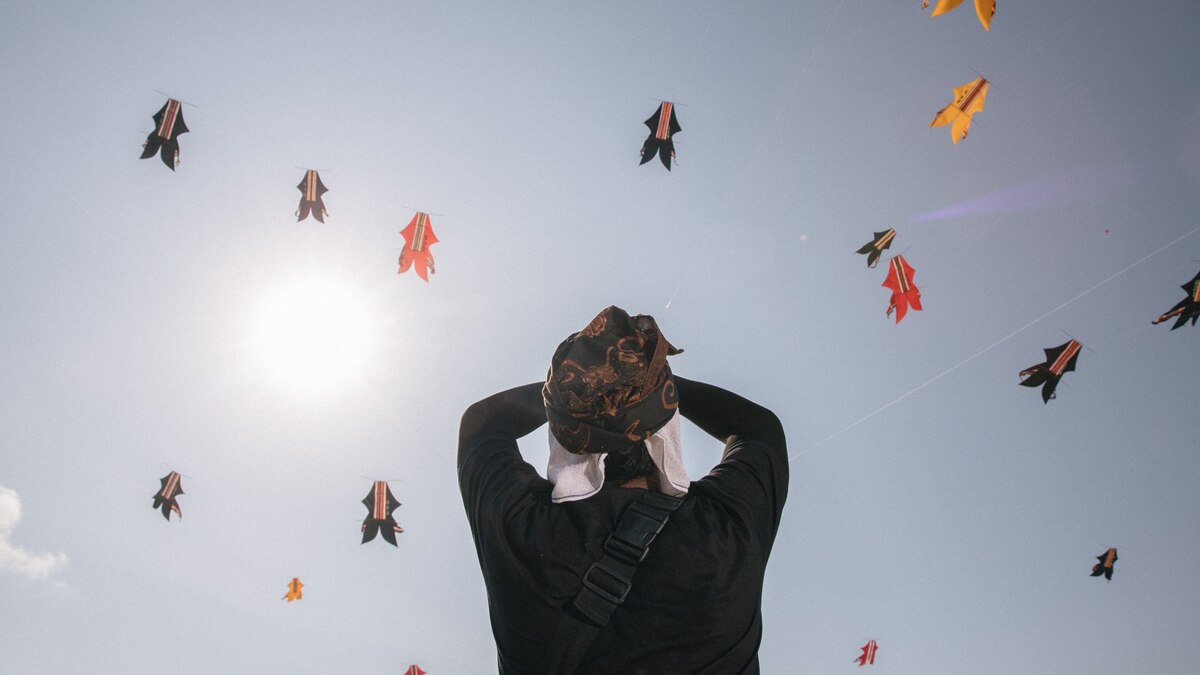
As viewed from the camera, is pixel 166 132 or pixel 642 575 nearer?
pixel 642 575

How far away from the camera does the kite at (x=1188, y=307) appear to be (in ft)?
21.4

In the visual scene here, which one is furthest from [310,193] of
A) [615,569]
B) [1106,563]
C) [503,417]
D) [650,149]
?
[1106,563]

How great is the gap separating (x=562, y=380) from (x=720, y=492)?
59cm

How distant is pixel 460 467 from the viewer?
2268 millimetres

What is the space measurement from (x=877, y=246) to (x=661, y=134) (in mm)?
2596

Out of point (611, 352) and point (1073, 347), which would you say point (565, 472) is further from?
point (1073, 347)

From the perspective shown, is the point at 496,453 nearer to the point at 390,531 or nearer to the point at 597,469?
the point at 597,469

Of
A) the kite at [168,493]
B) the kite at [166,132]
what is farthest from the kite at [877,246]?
the kite at [168,493]

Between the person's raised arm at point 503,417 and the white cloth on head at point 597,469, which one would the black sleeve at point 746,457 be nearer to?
the white cloth on head at point 597,469

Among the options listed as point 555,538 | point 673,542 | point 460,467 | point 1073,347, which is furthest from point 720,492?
point 1073,347

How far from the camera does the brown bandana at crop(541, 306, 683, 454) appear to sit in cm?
195

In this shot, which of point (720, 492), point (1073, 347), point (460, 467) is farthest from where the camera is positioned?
point (1073, 347)

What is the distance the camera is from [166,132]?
6.38 m

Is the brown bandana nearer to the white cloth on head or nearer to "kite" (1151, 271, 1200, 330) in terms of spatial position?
the white cloth on head
